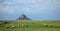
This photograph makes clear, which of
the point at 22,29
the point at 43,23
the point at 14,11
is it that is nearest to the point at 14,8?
the point at 14,11

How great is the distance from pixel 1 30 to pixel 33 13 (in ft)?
1.61

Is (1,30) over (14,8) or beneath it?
beneath

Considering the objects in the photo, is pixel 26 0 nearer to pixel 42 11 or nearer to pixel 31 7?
pixel 31 7

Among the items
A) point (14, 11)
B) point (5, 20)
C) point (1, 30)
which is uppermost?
point (14, 11)

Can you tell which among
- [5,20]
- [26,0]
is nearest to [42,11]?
[26,0]

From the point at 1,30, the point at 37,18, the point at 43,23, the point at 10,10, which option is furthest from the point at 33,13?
the point at 1,30

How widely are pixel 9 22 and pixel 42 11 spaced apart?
479mm

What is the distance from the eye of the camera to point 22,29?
168 cm

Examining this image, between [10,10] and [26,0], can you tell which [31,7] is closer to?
[26,0]

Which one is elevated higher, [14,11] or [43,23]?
[14,11]

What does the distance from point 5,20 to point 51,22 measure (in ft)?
2.07

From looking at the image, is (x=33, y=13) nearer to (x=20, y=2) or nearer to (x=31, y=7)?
(x=31, y=7)

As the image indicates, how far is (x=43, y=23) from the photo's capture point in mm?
1703

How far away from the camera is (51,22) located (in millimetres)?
1693
